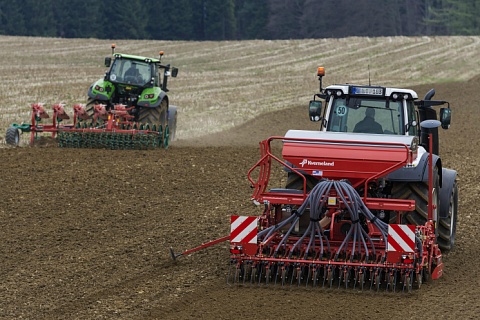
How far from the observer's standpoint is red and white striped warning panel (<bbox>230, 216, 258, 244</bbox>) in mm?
8312

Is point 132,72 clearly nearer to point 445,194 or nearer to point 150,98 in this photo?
point 150,98

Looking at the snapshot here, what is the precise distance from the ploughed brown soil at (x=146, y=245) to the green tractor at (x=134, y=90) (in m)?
1.82

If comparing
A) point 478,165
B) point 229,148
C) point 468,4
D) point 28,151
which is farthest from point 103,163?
point 468,4

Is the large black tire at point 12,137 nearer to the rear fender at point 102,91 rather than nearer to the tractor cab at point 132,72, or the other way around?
the rear fender at point 102,91

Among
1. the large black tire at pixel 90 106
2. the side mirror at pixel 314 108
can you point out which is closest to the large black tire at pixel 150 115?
the large black tire at pixel 90 106

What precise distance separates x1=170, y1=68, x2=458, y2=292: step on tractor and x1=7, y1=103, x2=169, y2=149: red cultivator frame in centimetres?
894

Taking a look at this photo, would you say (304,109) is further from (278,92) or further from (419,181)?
(419,181)

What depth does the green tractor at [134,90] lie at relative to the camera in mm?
19172

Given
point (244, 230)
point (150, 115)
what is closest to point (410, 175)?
point (244, 230)

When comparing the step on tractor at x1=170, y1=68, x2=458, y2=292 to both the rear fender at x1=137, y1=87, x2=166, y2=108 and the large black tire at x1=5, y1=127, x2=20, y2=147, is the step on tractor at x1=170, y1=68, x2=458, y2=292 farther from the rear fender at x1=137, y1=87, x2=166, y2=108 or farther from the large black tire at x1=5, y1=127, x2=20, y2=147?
the rear fender at x1=137, y1=87, x2=166, y2=108

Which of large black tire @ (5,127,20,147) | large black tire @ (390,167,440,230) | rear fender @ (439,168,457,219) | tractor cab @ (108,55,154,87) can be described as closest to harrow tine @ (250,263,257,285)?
large black tire @ (390,167,440,230)

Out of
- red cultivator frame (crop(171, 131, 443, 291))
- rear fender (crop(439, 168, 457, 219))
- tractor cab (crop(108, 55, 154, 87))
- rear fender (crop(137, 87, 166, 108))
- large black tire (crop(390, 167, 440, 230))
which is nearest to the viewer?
red cultivator frame (crop(171, 131, 443, 291))

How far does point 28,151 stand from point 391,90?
8736 mm

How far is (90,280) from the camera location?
27.3 ft
